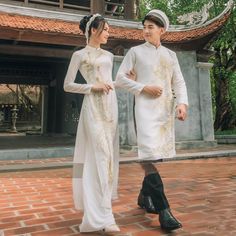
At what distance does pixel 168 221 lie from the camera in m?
2.50

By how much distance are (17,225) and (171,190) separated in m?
2.17

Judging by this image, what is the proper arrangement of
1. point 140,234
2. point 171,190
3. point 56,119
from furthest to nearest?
point 56,119
point 171,190
point 140,234

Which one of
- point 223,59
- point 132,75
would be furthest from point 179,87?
point 223,59

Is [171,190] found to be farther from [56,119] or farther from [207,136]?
[56,119]

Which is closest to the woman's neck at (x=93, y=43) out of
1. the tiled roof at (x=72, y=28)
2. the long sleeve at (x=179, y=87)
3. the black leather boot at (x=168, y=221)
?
the long sleeve at (x=179, y=87)

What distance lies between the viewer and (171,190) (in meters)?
4.24

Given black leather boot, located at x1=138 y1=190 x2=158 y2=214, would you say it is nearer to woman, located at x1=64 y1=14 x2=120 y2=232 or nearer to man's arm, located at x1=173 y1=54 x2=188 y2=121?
woman, located at x1=64 y1=14 x2=120 y2=232

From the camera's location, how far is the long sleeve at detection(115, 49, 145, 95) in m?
2.69

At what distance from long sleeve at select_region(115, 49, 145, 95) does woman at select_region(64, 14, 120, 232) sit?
0.11 metres

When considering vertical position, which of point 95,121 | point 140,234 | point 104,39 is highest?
point 104,39

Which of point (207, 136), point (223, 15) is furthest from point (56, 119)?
A: point (223, 15)

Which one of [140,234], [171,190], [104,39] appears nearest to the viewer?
[140,234]

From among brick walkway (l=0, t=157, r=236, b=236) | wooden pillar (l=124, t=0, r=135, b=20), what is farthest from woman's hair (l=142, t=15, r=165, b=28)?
wooden pillar (l=124, t=0, r=135, b=20)

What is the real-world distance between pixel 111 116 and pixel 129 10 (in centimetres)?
1069
